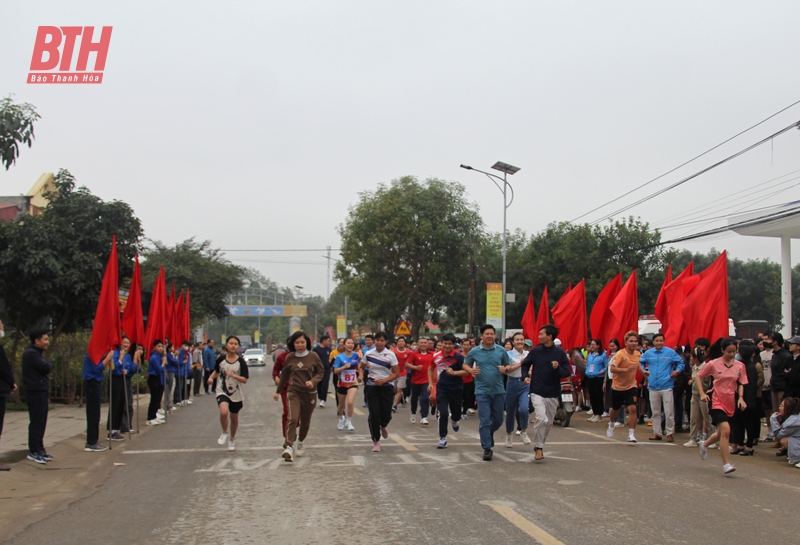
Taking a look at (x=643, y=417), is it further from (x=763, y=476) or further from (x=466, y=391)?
(x=763, y=476)

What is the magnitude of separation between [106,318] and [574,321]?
11284mm

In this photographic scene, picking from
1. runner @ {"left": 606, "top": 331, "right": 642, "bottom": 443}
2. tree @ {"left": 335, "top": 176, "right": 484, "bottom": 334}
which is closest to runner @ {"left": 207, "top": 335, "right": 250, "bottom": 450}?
runner @ {"left": 606, "top": 331, "right": 642, "bottom": 443}

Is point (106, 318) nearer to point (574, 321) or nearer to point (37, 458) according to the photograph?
point (37, 458)

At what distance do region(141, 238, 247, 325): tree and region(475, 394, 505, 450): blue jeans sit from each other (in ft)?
105

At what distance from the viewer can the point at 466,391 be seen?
16.8 meters

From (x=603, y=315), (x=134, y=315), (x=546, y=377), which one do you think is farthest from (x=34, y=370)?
(x=603, y=315)

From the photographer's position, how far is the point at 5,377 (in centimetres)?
972

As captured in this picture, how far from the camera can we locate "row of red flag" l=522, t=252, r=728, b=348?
541 inches

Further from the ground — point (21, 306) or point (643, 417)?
point (21, 306)

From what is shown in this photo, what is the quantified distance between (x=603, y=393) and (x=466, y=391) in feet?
10.1

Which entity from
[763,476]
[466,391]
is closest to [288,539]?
[763,476]

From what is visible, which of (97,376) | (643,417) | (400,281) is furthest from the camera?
(400,281)

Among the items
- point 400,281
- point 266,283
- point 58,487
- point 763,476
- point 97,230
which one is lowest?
point 58,487

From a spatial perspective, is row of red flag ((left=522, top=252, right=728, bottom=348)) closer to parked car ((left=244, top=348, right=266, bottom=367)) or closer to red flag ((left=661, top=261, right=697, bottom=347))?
red flag ((left=661, top=261, right=697, bottom=347))
